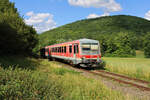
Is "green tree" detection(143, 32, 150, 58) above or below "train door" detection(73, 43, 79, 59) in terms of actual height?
above

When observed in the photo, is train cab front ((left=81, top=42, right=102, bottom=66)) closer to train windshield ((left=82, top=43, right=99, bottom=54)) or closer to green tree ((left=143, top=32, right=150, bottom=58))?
train windshield ((left=82, top=43, right=99, bottom=54))

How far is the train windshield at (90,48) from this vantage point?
1646cm

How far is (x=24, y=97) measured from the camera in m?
4.54

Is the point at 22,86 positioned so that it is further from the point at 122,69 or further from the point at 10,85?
the point at 122,69

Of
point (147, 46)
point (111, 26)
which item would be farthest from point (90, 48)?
point (111, 26)

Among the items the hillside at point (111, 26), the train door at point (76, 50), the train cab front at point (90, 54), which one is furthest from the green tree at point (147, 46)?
the hillside at point (111, 26)

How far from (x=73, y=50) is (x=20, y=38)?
9.39 m

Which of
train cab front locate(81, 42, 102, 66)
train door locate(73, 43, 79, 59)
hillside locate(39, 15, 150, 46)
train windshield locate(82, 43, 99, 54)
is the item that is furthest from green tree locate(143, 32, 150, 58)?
hillside locate(39, 15, 150, 46)

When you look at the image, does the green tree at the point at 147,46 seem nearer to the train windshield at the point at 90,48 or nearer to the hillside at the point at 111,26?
the train windshield at the point at 90,48

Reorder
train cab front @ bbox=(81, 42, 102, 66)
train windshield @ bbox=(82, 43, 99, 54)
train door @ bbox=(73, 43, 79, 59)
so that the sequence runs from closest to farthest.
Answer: train cab front @ bbox=(81, 42, 102, 66)
train windshield @ bbox=(82, 43, 99, 54)
train door @ bbox=(73, 43, 79, 59)

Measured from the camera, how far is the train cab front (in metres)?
16.1

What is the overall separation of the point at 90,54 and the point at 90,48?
70 centimetres

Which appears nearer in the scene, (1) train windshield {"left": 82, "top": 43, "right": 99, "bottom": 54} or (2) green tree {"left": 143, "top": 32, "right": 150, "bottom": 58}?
(1) train windshield {"left": 82, "top": 43, "right": 99, "bottom": 54}

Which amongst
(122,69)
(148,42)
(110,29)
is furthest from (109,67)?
(110,29)
